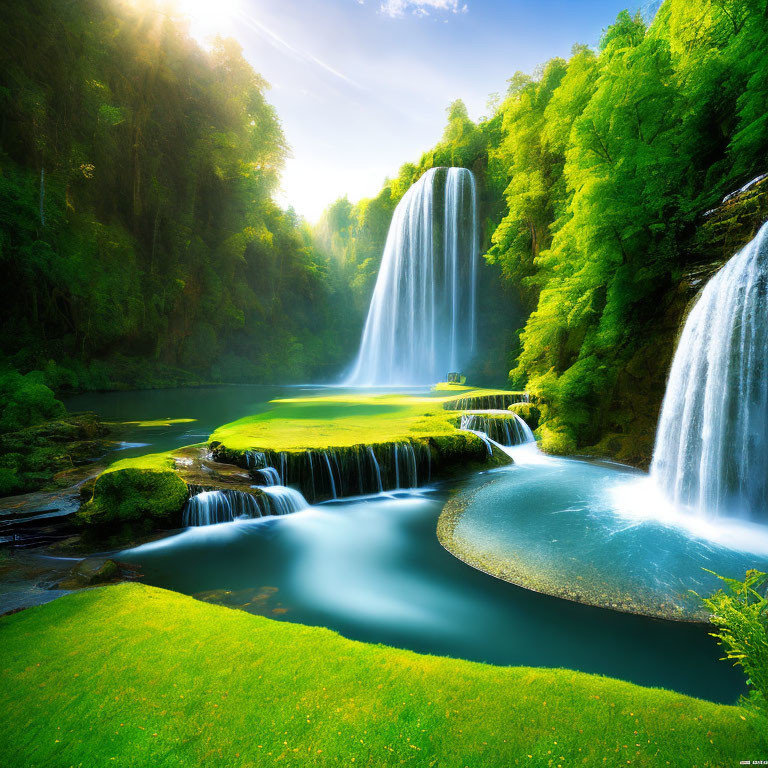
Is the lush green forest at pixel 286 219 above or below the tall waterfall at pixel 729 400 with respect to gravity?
above

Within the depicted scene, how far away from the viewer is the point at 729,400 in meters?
5.75

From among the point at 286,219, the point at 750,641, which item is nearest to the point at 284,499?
the point at 750,641

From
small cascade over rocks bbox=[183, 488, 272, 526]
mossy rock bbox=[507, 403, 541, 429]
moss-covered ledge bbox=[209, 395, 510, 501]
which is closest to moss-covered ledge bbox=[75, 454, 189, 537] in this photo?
small cascade over rocks bbox=[183, 488, 272, 526]

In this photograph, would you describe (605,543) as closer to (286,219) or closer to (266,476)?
(266,476)

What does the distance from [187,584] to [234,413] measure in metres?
11.6

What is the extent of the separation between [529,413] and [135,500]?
34.5ft

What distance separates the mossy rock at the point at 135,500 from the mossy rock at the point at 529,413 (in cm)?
965

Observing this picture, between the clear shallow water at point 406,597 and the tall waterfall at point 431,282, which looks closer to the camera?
the clear shallow water at point 406,597

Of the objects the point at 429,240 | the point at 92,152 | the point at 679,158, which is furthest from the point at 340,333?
the point at 679,158

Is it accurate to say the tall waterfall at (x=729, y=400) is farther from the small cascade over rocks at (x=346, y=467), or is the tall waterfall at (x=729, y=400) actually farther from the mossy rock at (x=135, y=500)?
the mossy rock at (x=135, y=500)

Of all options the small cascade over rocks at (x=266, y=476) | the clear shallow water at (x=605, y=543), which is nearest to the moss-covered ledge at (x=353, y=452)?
the small cascade over rocks at (x=266, y=476)

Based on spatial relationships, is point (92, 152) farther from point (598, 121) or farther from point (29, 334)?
point (598, 121)

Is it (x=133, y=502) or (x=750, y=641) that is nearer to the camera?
(x=750, y=641)

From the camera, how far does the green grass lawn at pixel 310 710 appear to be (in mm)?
1625
